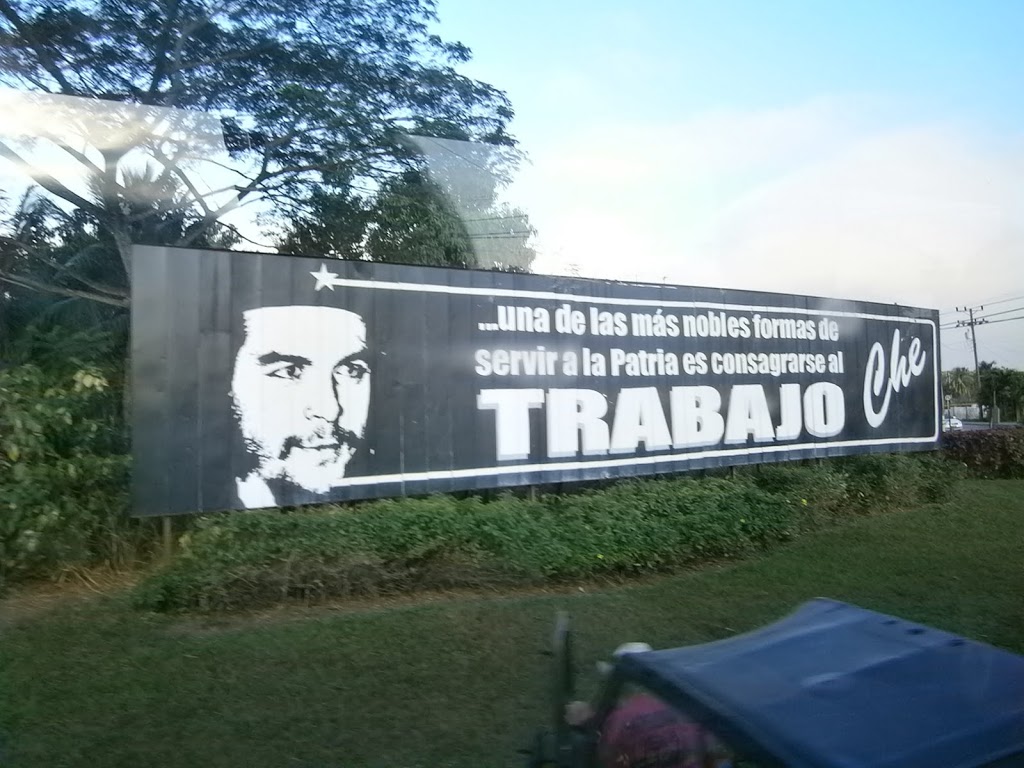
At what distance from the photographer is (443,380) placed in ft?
28.0

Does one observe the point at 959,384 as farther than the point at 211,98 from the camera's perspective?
→ Yes

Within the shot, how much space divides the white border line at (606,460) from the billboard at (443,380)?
21mm

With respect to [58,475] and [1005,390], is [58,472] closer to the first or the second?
[58,475]

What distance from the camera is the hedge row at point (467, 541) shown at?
6.80 m

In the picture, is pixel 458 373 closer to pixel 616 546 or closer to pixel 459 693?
pixel 616 546

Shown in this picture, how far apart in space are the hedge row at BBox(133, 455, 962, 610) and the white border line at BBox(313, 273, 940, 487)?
23 centimetres

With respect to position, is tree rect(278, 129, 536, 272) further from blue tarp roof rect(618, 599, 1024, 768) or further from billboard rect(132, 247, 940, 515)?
blue tarp roof rect(618, 599, 1024, 768)

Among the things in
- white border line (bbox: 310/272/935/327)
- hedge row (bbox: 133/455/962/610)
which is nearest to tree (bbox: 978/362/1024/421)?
white border line (bbox: 310/272/935/327)

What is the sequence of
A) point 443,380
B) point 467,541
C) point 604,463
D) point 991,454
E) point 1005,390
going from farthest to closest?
point 1005,390 < point 991,454 < point 604,463 < point 443,380 < point 467,541

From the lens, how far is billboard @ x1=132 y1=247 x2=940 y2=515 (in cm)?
725

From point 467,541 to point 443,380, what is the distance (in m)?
1.58

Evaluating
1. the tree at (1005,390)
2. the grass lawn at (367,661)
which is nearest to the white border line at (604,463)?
the grass lawn at (367,661)

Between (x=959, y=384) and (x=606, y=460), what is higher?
(x=959, y=384)
